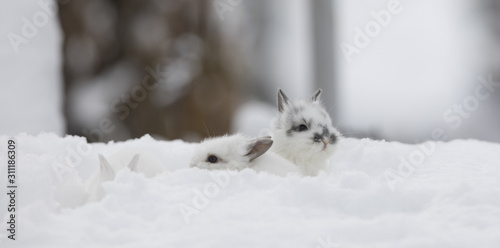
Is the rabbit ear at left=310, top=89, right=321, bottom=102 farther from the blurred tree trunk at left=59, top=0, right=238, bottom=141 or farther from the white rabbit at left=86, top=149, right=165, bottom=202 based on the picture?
the white rabbit at left=86, top=149, right=165, bottom=202

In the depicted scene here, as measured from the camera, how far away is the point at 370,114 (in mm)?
3363

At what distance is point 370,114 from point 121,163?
1787mm

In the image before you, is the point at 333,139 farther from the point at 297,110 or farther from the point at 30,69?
the point at 30,69

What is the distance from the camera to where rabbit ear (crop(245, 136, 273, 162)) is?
80.8 inches

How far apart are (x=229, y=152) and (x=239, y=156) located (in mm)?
44

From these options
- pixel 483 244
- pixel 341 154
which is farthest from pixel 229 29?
pixel 483 244

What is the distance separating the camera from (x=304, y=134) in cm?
231

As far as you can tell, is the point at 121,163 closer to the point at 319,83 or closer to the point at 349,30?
the point at 319,83

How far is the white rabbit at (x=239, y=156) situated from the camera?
2.05m

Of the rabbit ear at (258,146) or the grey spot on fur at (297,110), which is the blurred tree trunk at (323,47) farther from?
the rabbit ear at (258,146)
